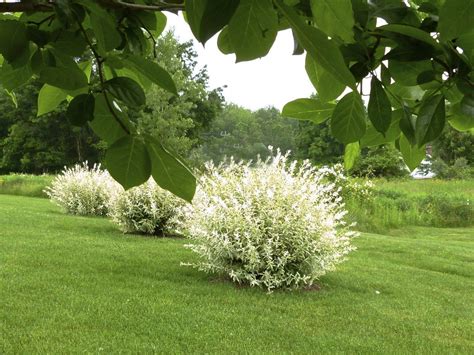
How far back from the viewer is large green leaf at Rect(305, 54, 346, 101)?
61cm

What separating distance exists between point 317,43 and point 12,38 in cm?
40

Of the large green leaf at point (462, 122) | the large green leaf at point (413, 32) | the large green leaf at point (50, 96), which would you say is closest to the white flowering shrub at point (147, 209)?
the large green leaf at point (50, 96)

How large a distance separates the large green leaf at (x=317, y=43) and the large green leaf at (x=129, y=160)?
0.27m

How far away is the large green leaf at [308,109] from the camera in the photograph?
0.73 meters

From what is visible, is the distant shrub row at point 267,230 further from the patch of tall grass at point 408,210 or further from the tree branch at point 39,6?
the patch of tall grass at point 408,210

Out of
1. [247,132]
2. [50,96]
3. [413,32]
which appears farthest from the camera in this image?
[247,132]

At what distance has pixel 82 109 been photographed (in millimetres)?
619

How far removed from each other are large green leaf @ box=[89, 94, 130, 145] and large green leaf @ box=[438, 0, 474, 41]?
15.3 inches

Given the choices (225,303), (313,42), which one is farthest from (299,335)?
(313,42)

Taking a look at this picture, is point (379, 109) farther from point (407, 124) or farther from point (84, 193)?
point (84, 193)

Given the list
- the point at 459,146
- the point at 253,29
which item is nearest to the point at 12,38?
the point at 253,29

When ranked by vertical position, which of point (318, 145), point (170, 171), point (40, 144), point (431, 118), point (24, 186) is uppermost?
point (318, 145)

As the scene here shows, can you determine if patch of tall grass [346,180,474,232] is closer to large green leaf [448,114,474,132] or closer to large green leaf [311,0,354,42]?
large green leaf [448,114,474,132]

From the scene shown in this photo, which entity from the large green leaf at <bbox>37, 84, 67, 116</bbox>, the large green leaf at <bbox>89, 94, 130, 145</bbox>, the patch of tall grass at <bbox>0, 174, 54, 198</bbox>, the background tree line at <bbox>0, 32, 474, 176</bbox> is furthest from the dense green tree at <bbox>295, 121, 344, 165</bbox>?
the large green leaf at <bbox>89, 94, 130, 145</bbox>
